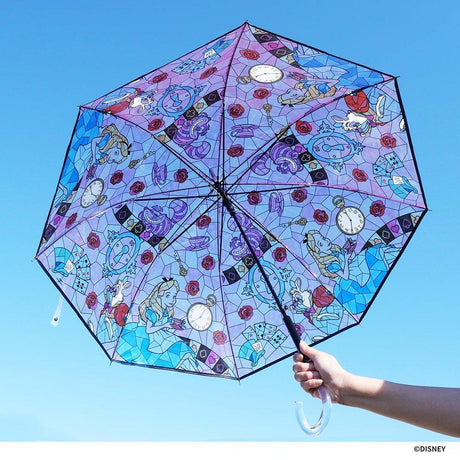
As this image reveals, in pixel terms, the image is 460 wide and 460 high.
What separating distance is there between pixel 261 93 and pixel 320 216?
41.3 inches

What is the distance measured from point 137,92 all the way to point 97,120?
1.30 ft

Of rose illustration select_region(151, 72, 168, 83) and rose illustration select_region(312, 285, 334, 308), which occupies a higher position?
rose illustration select_region(151, 72, 168, 83)

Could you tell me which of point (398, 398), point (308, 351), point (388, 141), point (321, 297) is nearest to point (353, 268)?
point (321, 297)

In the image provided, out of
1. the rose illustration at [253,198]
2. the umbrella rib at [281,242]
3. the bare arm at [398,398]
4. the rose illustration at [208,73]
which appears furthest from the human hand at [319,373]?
the rose illustration at [208,73]

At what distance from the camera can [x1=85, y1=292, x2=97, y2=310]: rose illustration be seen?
13.8 ft

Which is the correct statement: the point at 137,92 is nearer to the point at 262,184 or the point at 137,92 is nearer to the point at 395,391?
the point at 262,184

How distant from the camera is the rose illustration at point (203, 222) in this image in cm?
434

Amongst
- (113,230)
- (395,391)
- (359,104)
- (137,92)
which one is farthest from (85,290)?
(395,391)

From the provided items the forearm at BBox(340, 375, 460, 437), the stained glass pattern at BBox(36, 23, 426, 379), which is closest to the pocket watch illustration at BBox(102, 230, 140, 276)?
the stained glass pattern at BBox(36, 23, 426, 379)

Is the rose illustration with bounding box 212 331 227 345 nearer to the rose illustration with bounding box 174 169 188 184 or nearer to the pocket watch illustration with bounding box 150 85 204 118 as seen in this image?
the rose illustration with bounding box 174 169 188 184

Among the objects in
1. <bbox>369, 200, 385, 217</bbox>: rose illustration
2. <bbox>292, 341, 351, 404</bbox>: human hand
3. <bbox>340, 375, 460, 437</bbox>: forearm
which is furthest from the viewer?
<bbox>369, 200, 385, 217</bbox>: rose illustration

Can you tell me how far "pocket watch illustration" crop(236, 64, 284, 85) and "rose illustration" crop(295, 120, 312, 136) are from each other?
401 millimetres

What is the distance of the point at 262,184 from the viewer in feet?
13.9
